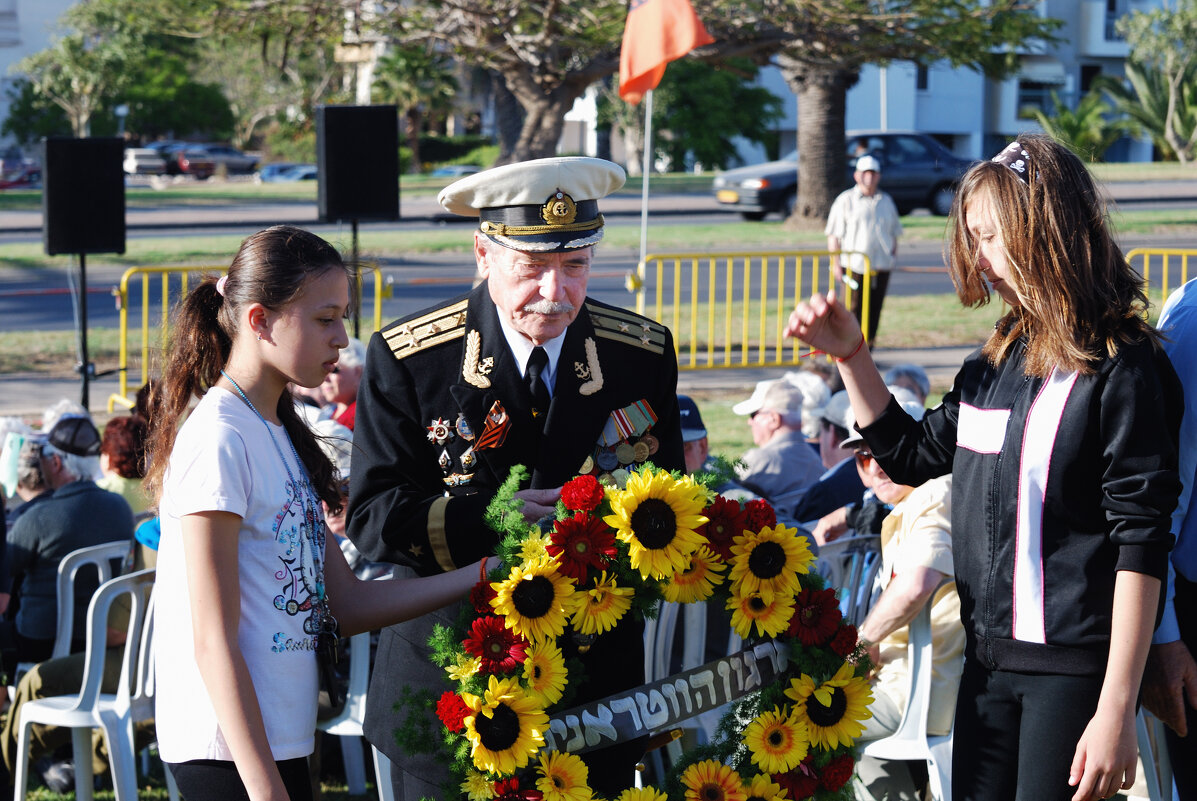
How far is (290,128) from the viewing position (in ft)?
151

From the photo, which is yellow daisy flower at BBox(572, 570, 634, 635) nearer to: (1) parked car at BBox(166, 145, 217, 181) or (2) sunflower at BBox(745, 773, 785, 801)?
(2) sunflower at BBox(745, 773, 785, 801)

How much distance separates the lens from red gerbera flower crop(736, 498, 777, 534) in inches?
90.6

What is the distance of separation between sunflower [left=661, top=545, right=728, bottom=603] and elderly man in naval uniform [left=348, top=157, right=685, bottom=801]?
0.64ft

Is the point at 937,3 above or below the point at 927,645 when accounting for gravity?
above

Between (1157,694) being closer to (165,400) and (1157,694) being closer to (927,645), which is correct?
(927,645)

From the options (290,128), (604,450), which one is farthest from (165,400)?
(290,128)

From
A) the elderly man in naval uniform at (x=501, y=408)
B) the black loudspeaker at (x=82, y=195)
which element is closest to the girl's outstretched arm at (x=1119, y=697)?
the elderly man in naval uniform at (x=501, y=408)

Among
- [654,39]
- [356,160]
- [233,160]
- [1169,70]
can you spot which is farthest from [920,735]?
[233,160]

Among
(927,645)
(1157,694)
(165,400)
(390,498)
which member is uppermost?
(165,400)

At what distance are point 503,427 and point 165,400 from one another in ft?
2.09

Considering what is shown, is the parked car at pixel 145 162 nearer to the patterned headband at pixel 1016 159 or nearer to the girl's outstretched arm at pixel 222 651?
the girl's outstretched arm at pixel 222 651

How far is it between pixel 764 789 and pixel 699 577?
0.39m

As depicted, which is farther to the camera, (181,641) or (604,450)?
(604,450)

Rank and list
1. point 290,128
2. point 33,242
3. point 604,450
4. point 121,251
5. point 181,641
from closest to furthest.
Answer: point 181,641 → point 604,450 → point 121,251 → point 33,242 → point 290,128
